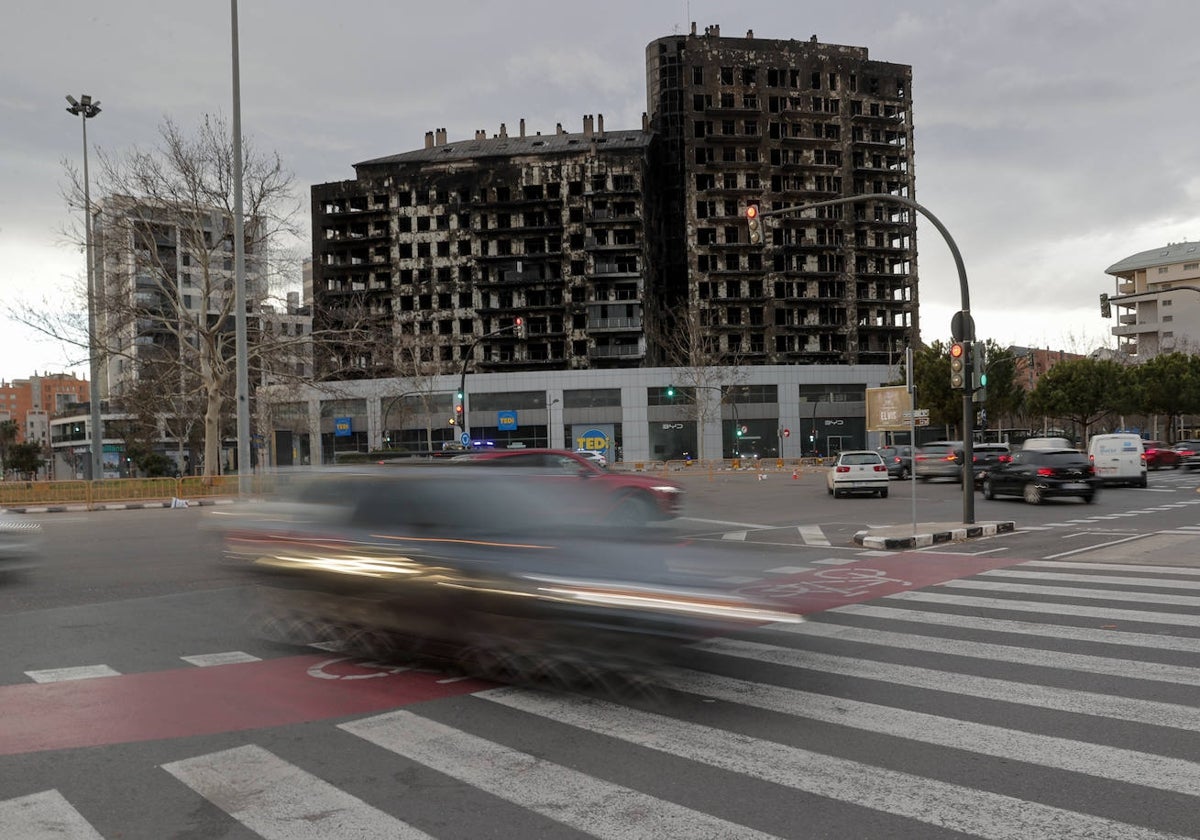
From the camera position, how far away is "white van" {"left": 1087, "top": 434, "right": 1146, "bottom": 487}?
31562mm

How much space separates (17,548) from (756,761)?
10.8 meters

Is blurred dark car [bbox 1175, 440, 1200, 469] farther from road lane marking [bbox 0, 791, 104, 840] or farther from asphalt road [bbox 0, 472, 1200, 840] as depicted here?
road lane marking [bbox 0, 791, 104, 840]

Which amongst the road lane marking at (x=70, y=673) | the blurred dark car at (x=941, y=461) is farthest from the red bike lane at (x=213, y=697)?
the blurred dark car at (x=941, y=461)

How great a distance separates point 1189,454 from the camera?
43906 millimetres

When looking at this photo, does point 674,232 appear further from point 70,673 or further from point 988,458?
point 70,673

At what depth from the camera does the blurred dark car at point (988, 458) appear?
27688mm

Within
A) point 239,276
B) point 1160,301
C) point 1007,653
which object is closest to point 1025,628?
point 1007,653

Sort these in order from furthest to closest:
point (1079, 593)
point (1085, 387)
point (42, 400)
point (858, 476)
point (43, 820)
A: point (42, 400)
point (1085, 387)
point (858, 476)
point (1079, 593)
point (43, 820)

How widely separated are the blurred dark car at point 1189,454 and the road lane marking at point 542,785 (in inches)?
1805

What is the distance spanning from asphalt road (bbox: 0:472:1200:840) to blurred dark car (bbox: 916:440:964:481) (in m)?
26.0

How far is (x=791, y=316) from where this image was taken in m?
83.8

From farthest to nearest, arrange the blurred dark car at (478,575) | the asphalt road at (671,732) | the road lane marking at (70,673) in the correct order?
the road lane marking at (70,673), the blurred dark car at (478,575), the asphalt road at (671,732)

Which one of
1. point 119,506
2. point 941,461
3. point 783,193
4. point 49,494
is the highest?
point 783,193

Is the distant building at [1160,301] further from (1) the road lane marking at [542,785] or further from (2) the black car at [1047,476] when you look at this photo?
(1) the road lane marking at [542,785]
